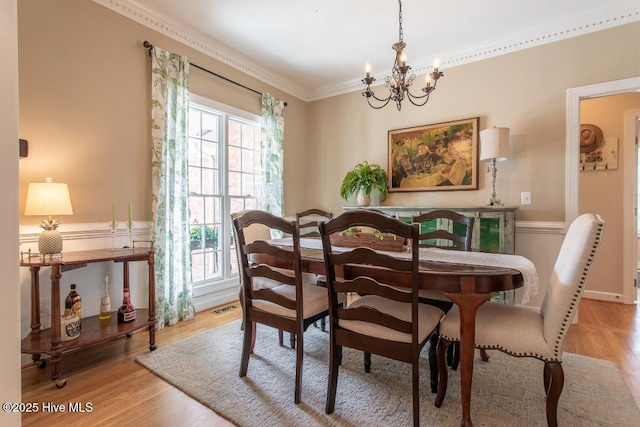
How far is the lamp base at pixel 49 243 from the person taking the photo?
1.94 meters

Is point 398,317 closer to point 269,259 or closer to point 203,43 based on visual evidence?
point 269,259

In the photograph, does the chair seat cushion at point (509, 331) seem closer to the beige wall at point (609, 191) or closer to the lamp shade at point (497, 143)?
the lamp shade at point (497, 143)

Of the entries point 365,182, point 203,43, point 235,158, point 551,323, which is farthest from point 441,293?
point 203,43

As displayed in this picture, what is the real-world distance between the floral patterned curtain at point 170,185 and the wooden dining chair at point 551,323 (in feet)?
7.65

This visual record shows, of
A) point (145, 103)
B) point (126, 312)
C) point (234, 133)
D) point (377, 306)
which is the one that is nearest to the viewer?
point (377, 306)

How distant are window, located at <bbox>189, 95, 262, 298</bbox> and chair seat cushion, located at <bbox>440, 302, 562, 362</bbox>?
2.57 m

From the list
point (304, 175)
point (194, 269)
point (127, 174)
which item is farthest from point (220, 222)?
point (304, 175)

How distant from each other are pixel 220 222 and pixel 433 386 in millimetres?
2653

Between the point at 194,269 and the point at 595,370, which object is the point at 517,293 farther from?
the point at 194,269

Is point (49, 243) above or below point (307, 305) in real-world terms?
above

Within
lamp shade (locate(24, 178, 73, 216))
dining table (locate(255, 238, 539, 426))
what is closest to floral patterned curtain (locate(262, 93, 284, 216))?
lamp shade (locate(24, 178, 73, 216))

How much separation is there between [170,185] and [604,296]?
4.85 metres

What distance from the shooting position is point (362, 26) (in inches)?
116

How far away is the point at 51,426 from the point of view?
1510 mm
